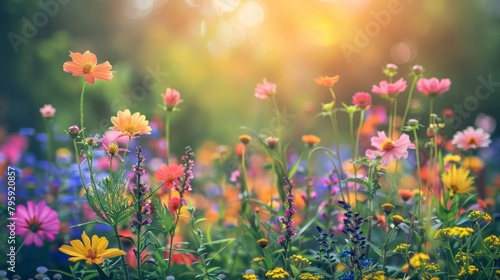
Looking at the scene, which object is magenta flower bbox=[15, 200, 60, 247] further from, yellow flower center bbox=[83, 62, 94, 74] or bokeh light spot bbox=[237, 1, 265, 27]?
bokeh light spot bbox=[237, 1, 265, 27]

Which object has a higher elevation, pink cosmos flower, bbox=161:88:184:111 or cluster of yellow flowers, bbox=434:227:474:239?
pink cosmos flower, bbox=161:88:184:111

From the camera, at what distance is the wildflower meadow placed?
6.53 ft

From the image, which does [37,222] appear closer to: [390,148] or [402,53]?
[390,148]

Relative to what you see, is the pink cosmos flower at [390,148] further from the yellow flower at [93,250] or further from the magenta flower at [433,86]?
the yellow flower at [93,250]

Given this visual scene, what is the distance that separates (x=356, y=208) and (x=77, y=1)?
503 centimetres

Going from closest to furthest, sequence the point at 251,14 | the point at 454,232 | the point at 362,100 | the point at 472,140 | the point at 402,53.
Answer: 1. the point at 454,232
2. the point at 362,100
3. the point at 472,140
4. the point at 251,14
5. the point at 402,53

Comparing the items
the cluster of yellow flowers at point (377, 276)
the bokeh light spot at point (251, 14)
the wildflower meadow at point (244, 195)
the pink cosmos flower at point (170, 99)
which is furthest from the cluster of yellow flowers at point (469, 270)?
the bokeh light spot at point (251, 14)

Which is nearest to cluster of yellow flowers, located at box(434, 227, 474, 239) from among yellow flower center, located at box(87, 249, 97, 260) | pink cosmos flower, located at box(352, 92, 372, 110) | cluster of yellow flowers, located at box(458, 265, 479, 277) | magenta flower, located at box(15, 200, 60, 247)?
cluster of yellow flowers, located at box(458, 265, 479, 277)

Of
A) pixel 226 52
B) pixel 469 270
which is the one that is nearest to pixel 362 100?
pixel 469 270

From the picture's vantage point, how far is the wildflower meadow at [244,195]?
1990 millimetres

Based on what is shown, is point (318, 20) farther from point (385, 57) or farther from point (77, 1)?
point (77, 1)

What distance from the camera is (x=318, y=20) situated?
5.64 m

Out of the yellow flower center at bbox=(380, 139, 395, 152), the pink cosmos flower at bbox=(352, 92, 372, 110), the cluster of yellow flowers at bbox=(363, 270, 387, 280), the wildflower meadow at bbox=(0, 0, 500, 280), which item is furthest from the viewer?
the pink cosmos flower at bbox=(352, 92, 372, 110)

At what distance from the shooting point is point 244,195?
2.59 meters
